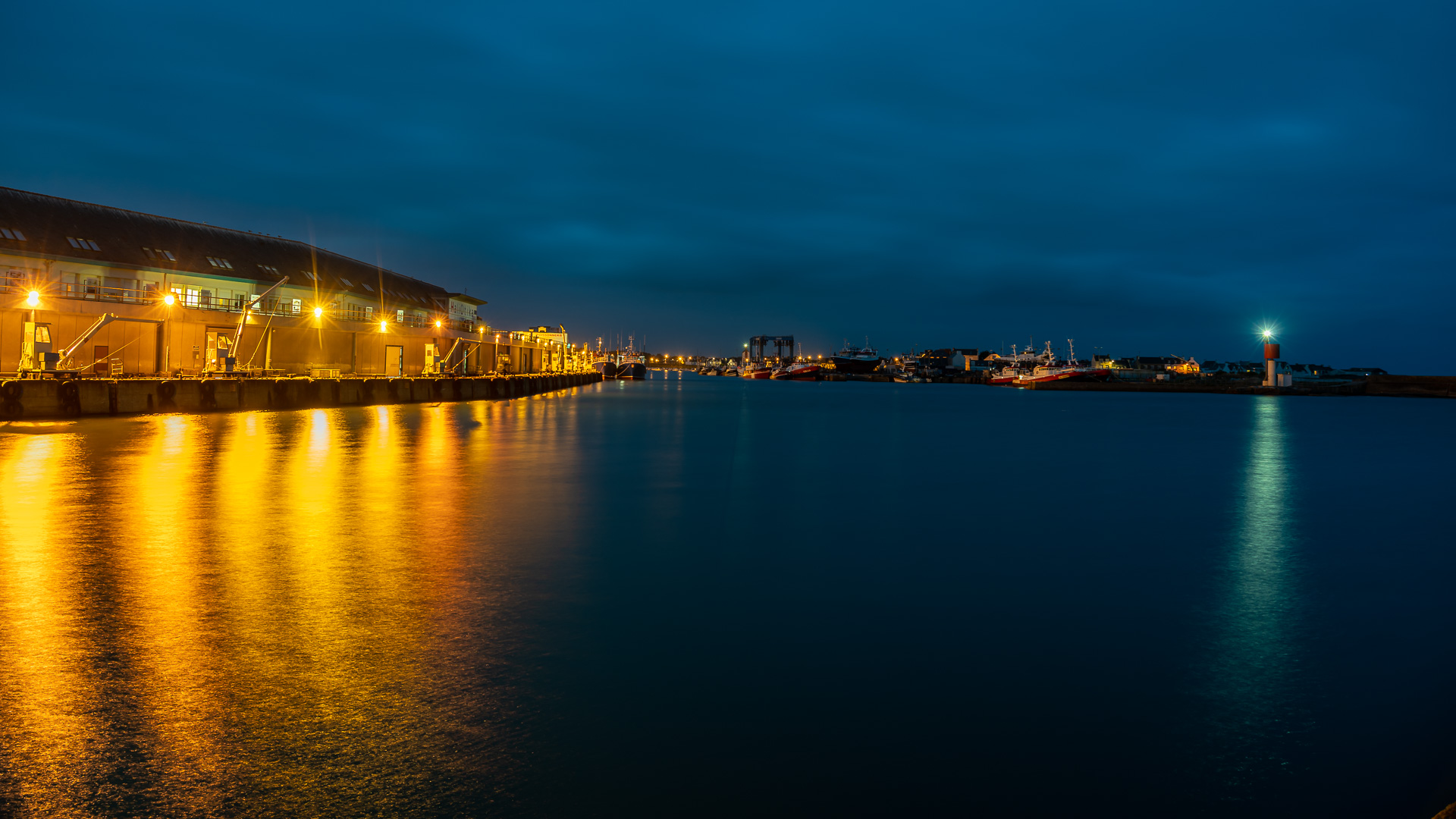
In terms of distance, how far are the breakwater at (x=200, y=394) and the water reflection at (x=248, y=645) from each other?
21215mm

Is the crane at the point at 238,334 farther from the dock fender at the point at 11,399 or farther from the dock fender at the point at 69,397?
the dock fender at the point at 11,399

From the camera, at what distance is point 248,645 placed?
645cm

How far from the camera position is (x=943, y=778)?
184 inches

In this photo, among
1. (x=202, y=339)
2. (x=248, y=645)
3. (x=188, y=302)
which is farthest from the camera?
(x=188, y=302)

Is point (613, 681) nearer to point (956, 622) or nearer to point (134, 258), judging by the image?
point (956, 622)

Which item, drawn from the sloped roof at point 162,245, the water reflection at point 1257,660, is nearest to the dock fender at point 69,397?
the sloped roof at point 162,245

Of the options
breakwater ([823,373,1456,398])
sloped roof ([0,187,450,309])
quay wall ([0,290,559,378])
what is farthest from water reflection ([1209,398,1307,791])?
breakwater ([823,373,1456,398])

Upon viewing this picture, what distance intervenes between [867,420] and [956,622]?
39.0 meters

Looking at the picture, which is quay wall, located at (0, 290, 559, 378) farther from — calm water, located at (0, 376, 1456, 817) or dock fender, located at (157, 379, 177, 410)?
calm water, located at (0, 376, 1456, 817)

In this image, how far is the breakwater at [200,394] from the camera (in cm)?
3253

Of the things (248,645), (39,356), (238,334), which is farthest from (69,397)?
(248,645)

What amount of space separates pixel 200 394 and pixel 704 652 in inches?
1563

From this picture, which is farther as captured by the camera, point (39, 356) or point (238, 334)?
point (238, 334)

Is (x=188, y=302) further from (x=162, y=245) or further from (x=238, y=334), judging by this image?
(x=238, y=334)
